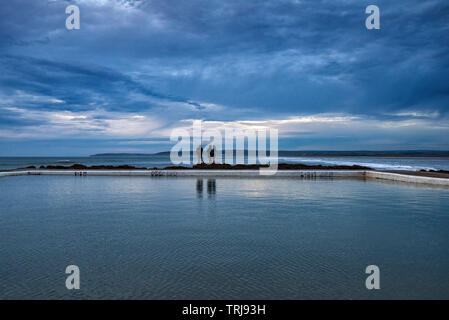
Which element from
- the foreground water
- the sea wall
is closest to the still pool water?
the sea wall

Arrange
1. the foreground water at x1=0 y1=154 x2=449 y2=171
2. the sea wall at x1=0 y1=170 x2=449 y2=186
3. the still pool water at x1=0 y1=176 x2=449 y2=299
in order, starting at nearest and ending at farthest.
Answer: the still pool water at x1=0 y1=176 x2=449 y2=299 → the sea wall at x1=0 y1=170 x2=449 y2=186 → the foreground water at x1=0 y1=154 x2=449 y2=171

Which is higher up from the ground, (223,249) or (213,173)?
(213,173)

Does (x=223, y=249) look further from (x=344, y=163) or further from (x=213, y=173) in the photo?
(x=344, y=163)

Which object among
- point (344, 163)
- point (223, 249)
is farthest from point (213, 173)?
point (344, 163)

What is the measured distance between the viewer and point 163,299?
393 centimetres

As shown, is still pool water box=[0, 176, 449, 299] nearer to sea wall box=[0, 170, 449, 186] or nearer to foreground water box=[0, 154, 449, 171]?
sea wall box=[0, 170, 449, 186]

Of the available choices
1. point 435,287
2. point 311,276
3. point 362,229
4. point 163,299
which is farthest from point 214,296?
point 362,229

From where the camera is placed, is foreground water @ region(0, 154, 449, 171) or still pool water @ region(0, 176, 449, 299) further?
foreground water @ region(0, 154, 449, 171)

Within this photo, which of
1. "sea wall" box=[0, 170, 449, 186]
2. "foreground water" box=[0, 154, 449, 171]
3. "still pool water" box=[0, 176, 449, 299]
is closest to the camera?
"still pool water" box=[0, 176, 449, 299]

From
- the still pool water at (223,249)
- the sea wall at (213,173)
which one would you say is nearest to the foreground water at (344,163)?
the sea wall at (213,173)

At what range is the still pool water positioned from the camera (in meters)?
4.21

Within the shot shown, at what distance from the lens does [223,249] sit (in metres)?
5.88

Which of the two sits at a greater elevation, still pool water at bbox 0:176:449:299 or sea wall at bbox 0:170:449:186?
sea wall at bbox 0:170:449:186
